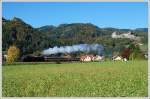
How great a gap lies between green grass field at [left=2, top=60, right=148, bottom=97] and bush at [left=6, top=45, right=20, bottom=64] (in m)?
0.09

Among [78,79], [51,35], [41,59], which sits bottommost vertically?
[78,79]

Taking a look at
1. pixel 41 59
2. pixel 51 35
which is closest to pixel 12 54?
pixel 41 59

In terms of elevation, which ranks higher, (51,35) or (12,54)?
(51,35)

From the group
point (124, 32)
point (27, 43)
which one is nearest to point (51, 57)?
point (27, 43)

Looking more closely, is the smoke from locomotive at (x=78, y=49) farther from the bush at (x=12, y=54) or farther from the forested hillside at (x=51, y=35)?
the bush at (x=12, y=54)

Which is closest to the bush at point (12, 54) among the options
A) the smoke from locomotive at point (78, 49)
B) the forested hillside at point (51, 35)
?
the forested hillside at point (51, 35)

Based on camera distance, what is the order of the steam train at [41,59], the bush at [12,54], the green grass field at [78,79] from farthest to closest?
1. the steam train at [41,59]
2. the bush at [12,54]
3. the green grass field at [78,79]

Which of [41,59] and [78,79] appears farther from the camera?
[41,59]

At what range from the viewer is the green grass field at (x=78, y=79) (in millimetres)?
8906

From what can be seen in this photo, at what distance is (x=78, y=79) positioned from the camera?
29.6ft

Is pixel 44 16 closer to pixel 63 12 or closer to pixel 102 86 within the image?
pixel 63 12

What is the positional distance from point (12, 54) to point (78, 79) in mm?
861

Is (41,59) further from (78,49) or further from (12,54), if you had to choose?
(78,49)

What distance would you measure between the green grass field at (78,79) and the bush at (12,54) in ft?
0.28
